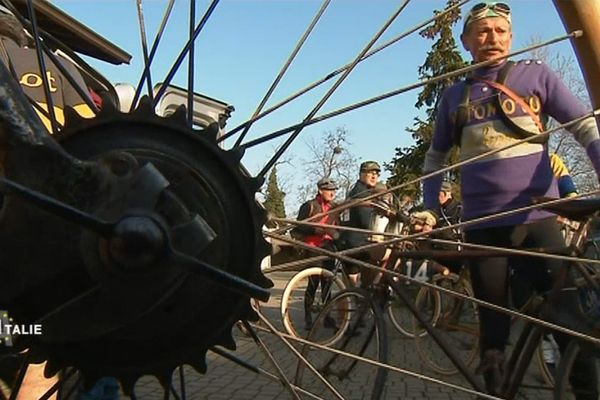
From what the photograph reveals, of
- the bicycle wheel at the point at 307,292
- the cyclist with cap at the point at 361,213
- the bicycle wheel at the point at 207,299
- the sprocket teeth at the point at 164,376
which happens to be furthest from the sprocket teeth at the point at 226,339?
the bicycle wheel at the point at 307,292

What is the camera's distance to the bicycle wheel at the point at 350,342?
→ 3.51 meters

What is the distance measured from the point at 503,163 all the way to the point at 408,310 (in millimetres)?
1010

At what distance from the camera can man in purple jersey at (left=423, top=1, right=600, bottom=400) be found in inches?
106

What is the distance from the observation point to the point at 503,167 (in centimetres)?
270

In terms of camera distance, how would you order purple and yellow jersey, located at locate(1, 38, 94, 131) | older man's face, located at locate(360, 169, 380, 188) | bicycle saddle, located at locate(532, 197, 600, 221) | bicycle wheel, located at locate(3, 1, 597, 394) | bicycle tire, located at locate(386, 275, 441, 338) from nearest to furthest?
bicycle wheel, located at locate(3, 1, 597, 394)
purple and yellow jersey, located at locate(1, 38, 94, 131)
bicycle saddle, located at locate(532, 197, 600, 221)
bicycle tire, located at locate(386, 275, 441, 338)
older man's face, located at locate(360, 169, 380, 188)

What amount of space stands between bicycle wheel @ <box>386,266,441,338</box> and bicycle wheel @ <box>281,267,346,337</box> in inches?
24.6

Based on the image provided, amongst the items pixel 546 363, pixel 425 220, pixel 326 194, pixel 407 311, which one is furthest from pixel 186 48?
pixel 326 194

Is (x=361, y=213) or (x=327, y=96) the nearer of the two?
(x=327, y=96)

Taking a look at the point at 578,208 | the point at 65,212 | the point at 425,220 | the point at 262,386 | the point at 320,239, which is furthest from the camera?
the point at 320,239

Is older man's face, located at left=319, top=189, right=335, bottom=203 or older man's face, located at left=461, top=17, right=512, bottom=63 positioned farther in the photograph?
older man's face, located at left=319, top=189, right=335, bottom=203

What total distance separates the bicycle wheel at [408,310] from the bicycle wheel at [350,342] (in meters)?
0.16

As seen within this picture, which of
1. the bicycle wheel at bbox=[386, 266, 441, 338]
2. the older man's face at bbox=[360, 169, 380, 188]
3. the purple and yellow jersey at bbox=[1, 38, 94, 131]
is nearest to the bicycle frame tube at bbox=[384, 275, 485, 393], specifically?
the bicycle wheel at bbox=[386, 266, 441, 338]

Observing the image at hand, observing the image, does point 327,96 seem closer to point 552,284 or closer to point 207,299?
point 207,299

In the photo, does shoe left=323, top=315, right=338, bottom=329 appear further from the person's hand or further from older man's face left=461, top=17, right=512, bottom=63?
older man's face left=461, top=17, right=512, bottom=63
